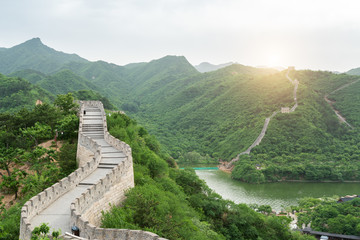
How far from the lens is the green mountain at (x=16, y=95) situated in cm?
6069

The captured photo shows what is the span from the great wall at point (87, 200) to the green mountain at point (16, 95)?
147 ft

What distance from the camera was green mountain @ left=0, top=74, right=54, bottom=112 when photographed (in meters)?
60.7

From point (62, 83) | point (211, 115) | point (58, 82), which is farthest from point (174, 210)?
point (62, 83)

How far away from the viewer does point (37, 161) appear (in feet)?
88.5

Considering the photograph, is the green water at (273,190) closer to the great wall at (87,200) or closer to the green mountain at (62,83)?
the great wall at (87,200)

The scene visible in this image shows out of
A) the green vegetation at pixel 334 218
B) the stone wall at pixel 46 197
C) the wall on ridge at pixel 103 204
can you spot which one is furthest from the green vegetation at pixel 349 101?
the stone wall at pixel 46 197

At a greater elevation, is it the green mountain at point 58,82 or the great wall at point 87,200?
the green mountain at point 58,82

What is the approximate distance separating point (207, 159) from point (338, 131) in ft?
127

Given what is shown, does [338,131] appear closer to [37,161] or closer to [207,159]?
[207,159]

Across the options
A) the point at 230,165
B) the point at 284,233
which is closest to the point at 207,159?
the point at 230,165


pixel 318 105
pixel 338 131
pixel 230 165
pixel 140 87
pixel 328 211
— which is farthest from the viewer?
pixel 140 87

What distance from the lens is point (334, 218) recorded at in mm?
37906

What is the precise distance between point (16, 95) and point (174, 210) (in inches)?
2221

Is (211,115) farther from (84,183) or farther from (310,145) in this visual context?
(84,183)
